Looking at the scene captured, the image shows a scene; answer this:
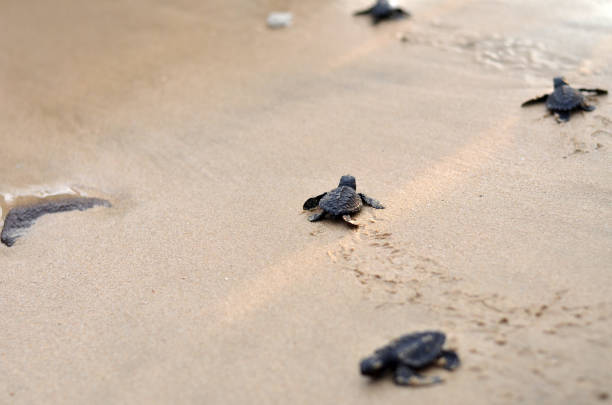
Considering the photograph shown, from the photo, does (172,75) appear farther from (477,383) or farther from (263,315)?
(477,383)

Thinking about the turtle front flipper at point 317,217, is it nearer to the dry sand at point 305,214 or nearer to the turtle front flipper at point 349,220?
the dry sand at point 305,214

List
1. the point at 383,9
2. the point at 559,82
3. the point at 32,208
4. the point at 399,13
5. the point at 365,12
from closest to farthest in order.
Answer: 1. the point at 32,208
2. the point at 559,82
3. the point at 383,9
4. the point at 399,13
5. the point at 365,12

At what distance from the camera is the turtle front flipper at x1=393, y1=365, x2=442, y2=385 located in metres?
1.82

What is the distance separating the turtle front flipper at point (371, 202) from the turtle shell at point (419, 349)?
3.34 feet

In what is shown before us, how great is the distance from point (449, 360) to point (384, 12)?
403 cm

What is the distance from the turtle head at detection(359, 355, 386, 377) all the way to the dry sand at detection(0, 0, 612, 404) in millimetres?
65

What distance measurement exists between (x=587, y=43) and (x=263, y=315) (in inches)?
142

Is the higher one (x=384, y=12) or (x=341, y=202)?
(x=384, y=12)

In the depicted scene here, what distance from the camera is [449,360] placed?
1877 millimetres

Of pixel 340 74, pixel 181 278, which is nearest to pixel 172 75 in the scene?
pixel 340 74

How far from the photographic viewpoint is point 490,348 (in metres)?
1.91

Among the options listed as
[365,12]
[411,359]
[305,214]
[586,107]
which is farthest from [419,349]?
[365,12]

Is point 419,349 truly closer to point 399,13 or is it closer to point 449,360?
point 449,360

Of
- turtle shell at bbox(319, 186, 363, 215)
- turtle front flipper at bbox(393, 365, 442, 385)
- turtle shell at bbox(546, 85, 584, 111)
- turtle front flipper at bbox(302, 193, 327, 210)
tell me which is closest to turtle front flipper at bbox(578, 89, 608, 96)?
turtle shell at bbox(546, 85, 584, 111)
